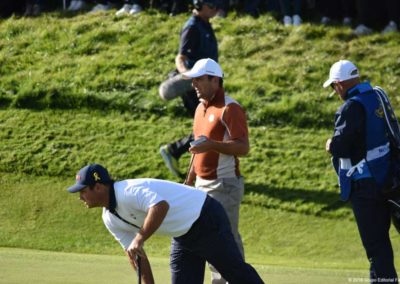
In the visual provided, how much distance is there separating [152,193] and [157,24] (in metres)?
9.70

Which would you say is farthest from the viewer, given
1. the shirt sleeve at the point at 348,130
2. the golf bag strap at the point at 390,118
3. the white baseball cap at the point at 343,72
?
the white baseball cap at the point at 343,72

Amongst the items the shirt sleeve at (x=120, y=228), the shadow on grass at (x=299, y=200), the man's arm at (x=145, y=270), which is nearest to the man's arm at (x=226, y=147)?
the shirt sleeve at (x=120, y=228)

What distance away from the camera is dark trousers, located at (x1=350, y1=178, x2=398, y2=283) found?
327 inches

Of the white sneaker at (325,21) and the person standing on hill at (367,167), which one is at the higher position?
the person standing on hill at (367,167)

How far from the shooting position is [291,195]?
41.0 feet

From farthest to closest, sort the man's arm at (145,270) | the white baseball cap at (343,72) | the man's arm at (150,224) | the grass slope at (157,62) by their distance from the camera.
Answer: the grass slope at (157,62), the white baseball cap at (343,72), the man's arm at (145,270), the man's arm at (150,224)

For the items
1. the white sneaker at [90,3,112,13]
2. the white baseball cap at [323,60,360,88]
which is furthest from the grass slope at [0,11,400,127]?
the white baseball cap at [323,60,360,88]

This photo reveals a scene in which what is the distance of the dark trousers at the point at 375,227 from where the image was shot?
8312mm

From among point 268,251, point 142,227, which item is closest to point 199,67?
point 142,227

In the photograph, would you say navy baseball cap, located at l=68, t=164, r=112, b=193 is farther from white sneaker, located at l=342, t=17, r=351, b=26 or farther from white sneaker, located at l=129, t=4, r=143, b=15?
Answer: white sneaker, located at l=129, t=4, r=143, b=15

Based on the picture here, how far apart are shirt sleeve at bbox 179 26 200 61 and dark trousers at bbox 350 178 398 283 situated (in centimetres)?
385

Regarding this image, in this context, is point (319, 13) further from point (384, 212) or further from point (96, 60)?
point (384, 212)

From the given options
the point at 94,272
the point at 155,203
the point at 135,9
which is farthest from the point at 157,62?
the point at 155,203

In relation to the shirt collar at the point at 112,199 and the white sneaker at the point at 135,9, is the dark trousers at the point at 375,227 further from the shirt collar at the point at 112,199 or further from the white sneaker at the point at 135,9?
the white sneaker at the point at 135,9
